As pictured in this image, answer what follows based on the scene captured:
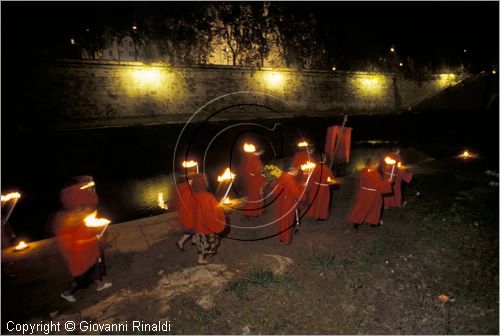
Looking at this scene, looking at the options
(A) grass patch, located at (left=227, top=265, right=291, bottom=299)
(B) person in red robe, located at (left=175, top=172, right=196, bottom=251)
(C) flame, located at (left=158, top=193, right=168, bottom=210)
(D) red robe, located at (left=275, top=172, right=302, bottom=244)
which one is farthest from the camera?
(C) flame, located at (left=158, top=193, right=168, bottom=210)

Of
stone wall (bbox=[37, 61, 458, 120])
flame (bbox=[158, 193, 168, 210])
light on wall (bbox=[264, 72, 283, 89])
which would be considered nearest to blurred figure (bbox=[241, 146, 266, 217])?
flame (bbox=[158, 193, 168, 210])

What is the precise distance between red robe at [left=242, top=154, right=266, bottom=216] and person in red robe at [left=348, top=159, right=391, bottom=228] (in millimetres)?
2521

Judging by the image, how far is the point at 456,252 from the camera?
6.56 m

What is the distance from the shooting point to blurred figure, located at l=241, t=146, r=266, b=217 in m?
8.42

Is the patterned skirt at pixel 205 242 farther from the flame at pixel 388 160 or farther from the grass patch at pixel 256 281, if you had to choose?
the flame at pixel 388 160

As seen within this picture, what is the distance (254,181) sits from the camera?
27.9 ft

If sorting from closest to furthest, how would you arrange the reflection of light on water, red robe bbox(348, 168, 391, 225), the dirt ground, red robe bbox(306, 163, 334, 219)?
the dirt ground
red robe bbox(348, 168, 391, 225)
red robe bbox(306, 163, 334, 219)
the reflection of light on water

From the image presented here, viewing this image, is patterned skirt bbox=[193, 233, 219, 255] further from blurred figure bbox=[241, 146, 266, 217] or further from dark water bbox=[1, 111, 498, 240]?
dark water bbox=[1, 111, 498, 240]

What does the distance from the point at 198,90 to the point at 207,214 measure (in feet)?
76.0

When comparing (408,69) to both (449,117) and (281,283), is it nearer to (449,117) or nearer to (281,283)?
(449,117)

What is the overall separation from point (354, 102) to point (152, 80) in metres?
23.0

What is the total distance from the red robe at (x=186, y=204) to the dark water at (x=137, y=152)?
2.41 meters

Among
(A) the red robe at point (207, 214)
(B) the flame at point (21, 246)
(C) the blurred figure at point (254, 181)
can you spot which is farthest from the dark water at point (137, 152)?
(A) the red robe at point (207, 214)

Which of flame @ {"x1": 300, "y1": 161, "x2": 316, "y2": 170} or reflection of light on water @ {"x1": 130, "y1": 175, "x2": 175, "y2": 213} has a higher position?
flame @ {"x1": 300, "y1": 161, "x2": 316, "y2": 170}
